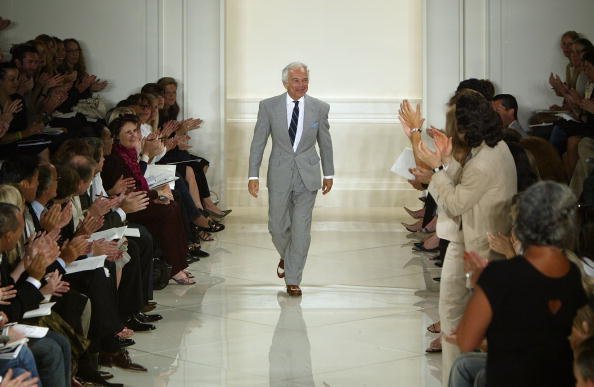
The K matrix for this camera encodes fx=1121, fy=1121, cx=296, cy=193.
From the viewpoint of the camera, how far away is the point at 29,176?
510 cm

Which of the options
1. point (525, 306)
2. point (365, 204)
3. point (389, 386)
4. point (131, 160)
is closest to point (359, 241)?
point (365, 204)

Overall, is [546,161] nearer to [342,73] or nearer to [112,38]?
[342,73]

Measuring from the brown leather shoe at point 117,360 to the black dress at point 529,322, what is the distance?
2724 millimetres

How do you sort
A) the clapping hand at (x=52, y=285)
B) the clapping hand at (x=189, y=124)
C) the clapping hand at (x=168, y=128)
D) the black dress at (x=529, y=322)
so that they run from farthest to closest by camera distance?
the clapping hand at (x=189, y=124) → the clapping hand at (x=168, y=128) → the clapping hand at (x=52, y=285) → the black dress at (x=529, y=322)

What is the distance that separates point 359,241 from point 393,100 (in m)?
2.39

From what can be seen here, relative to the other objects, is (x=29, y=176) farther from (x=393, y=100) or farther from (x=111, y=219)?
(x=393, y=100)

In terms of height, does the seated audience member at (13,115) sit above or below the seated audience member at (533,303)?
above

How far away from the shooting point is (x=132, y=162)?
7211mm

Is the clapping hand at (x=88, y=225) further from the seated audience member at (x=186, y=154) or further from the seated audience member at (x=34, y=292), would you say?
the seated audience member at (x=186, y=154)

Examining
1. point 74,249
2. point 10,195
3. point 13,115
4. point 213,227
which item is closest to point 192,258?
point 213,227

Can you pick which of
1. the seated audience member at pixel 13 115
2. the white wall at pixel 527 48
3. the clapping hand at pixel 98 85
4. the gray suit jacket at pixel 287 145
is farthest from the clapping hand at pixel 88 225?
the white wall at pixel 527 48

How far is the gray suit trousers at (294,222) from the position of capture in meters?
7.24

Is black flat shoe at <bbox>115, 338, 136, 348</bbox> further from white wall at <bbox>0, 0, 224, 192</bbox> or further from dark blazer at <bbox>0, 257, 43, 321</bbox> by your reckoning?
white wall at <bbox>0, 0, 224, 192</bbox>

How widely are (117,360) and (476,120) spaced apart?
2163 millimetres
